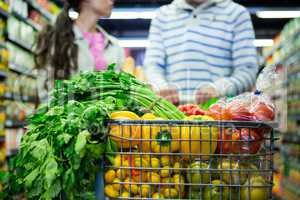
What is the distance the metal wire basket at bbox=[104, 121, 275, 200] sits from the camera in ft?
2.86

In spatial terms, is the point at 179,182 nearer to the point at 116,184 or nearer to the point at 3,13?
the point at 116,184

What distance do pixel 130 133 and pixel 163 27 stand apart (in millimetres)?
1260

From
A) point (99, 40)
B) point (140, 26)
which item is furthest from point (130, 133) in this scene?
point (140, 26)

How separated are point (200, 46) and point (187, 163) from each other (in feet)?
3.95

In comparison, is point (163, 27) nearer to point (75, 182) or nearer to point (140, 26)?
point (75, 182)

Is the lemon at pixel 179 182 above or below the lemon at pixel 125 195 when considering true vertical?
above

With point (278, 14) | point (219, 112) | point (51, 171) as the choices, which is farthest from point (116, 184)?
point (278, 14)

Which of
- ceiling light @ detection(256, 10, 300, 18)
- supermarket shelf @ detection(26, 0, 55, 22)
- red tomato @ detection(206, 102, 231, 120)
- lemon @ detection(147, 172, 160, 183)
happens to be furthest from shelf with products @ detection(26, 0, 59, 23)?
ceiling light @ detection(256, 10, 300, 18)

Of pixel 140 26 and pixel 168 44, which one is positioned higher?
pixel 140 26

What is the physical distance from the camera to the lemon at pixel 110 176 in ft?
2.94

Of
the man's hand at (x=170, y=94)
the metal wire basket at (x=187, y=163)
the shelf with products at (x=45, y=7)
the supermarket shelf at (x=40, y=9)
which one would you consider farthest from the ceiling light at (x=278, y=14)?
the metal wire basket at (x=187, y=163)

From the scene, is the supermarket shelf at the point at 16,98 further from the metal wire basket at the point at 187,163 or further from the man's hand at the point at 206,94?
the metal wire basket at the point at 187,163

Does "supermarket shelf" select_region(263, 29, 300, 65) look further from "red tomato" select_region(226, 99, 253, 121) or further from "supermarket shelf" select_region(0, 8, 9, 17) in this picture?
"red tomato" select_region(226, 99, 253, 121)

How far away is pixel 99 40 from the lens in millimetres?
2219
